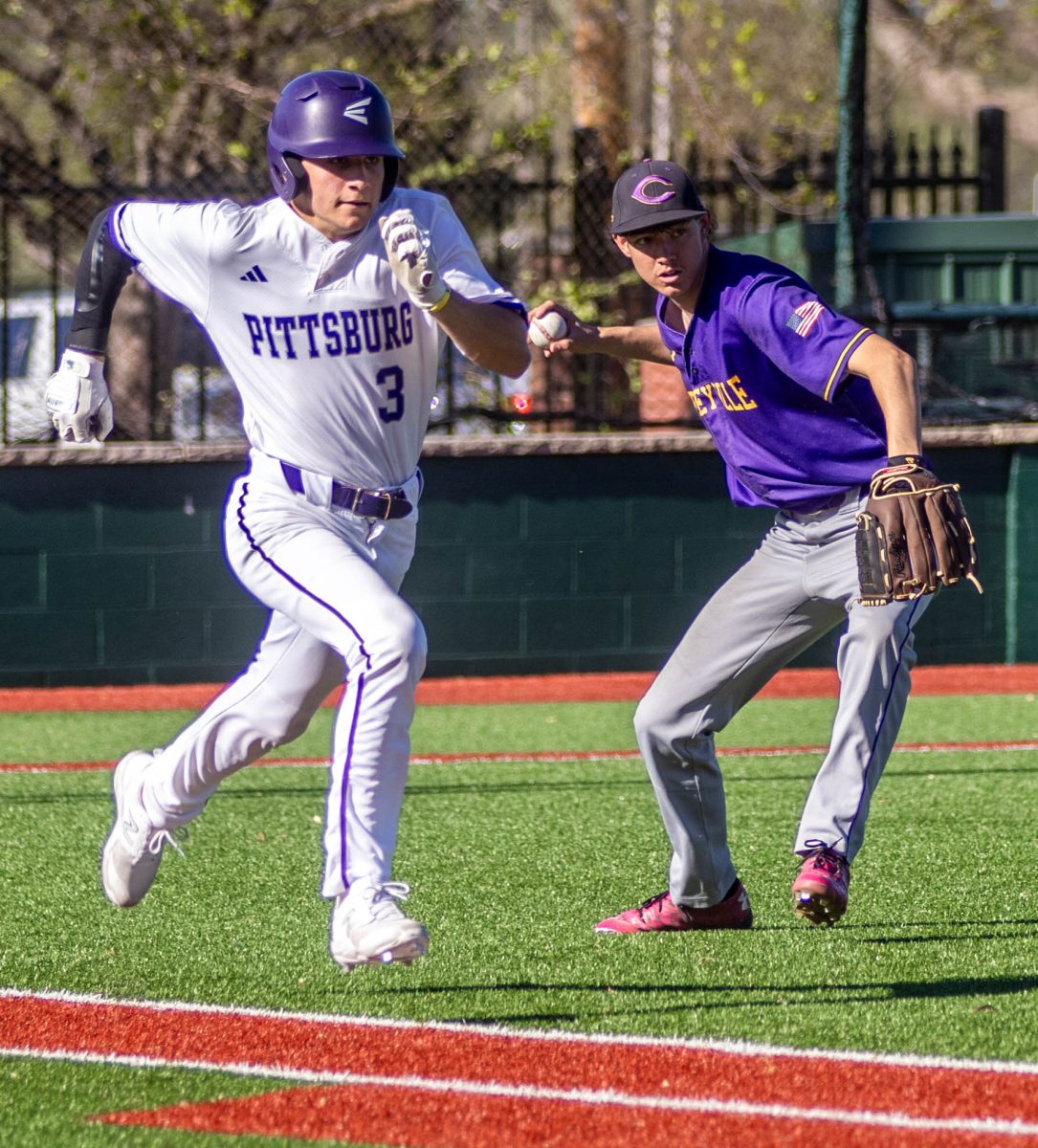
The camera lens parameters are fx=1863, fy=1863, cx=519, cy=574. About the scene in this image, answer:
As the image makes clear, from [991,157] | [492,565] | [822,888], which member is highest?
[991,157]

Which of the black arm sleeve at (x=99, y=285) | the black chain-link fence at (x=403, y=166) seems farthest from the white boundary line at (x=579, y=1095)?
the black chain-link fence at (x=403, y=166)

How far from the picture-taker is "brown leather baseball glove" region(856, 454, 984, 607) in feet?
15.7

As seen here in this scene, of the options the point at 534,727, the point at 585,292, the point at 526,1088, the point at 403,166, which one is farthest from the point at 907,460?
the point at 403,166

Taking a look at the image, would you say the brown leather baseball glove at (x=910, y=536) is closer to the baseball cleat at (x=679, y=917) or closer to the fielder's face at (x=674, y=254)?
the fielder's face at (x=674, y=254)

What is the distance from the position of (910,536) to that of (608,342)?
1.33 metres

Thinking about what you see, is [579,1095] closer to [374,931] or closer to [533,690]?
[374,931]

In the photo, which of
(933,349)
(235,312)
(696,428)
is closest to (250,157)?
(696,428)

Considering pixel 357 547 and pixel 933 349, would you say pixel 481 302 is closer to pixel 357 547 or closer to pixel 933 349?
pixel 357 547

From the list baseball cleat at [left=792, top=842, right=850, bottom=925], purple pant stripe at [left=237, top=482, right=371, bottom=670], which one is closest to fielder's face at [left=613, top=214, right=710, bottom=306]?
purple pant stripe at [left=237, top=482, right=371, bottom=670]

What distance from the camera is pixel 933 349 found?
13.9 m

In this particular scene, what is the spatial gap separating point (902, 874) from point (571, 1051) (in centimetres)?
251

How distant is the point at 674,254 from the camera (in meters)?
5.25

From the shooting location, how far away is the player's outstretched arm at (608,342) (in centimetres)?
554

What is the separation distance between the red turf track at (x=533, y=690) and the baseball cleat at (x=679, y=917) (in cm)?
643
